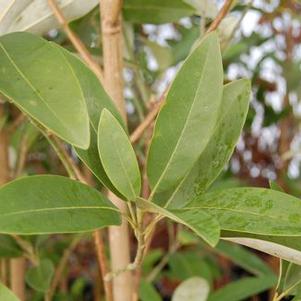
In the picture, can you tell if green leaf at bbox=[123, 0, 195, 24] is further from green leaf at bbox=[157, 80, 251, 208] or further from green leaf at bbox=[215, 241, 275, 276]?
green leaf at bbox=[215, 241, 275, 276]

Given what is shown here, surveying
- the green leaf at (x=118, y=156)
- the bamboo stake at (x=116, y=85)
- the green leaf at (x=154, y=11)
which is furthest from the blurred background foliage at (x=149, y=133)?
the green leaf at (x=118, y=156)

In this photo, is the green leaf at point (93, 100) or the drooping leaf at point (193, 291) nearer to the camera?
the green leaf at point (93, 100)

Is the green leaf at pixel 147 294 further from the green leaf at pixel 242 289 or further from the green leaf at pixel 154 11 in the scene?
the green leaf at pixel 154 11

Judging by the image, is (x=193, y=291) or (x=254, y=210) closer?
(x=254, y=210)

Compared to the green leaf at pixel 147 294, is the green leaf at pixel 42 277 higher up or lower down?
higher up

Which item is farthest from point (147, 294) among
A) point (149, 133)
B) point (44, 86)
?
point (44, 86)

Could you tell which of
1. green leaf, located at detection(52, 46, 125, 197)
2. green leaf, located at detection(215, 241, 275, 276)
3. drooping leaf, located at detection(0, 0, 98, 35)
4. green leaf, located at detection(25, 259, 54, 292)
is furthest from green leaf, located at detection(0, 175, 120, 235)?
green leaf, located at detection(215, 241, 275, 276)

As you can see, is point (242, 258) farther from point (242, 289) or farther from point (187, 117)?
point (187, 117)
